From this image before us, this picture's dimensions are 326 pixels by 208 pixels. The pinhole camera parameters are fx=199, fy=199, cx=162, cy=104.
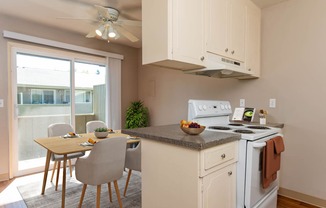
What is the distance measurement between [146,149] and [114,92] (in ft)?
9.37

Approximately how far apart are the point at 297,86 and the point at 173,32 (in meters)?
1.77

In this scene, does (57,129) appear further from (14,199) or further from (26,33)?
(26,33)

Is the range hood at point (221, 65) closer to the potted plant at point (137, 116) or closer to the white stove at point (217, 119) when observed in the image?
the white stove at point (217, 119)

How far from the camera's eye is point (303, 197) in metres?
2.39

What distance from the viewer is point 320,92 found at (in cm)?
226

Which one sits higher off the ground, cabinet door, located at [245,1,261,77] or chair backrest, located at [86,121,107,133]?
cabinet door, located at [245,1,261,77]

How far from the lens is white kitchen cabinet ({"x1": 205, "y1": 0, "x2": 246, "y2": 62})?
6.63 ft

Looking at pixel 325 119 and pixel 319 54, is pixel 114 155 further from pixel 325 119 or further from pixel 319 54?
pixel 319 54

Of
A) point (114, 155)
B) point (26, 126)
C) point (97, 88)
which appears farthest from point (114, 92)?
point (114, 155)

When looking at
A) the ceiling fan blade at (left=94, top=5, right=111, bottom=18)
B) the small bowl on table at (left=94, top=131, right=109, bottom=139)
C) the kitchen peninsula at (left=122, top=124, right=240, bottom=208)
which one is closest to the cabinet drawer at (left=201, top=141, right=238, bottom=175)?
the kitchen peninsula at (left=122, top=124, right=240, bottom=208)

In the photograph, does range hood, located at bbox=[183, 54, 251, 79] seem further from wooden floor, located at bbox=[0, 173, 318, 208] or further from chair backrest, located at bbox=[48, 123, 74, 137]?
chair backrest, located at bbox=[48, 123, 74, 137]

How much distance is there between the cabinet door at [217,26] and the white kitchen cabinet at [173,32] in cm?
11

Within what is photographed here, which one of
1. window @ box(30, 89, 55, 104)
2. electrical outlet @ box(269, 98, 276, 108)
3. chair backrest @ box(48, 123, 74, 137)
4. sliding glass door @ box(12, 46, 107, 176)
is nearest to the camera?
electrical outlet @ box(269, 98, 276, 108)

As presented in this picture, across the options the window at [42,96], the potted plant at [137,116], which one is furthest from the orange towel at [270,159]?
the window at [42,96]
